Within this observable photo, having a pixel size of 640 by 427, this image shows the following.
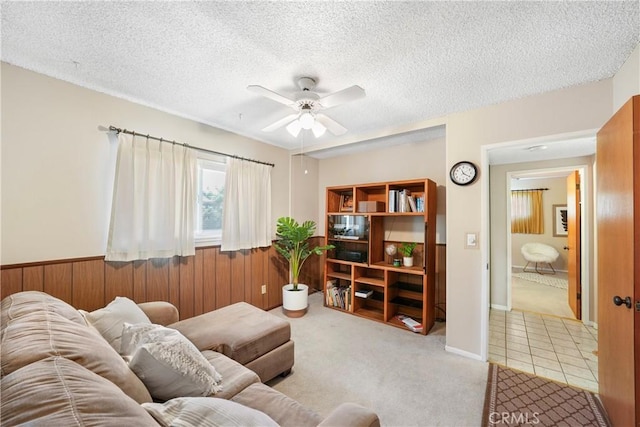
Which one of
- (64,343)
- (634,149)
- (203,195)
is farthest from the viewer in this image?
(203,195)

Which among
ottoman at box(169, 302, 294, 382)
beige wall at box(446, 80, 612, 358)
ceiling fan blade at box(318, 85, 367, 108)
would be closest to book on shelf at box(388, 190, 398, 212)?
beige wall at box(446, 80, 612, 358)

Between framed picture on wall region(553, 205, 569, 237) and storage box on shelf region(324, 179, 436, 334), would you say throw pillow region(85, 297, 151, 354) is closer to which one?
storage box on shelf region(324, 179, 436, 334)

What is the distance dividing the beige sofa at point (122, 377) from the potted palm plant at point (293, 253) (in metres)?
1.54

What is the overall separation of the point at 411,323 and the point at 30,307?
3264 millimetres

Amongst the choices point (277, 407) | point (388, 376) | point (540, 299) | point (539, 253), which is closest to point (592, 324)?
point (540, 299)

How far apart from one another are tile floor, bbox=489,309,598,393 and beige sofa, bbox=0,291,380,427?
87.0 inches

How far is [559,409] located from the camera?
1805mm

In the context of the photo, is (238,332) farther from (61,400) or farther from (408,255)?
(408,255)

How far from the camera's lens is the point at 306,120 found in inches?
83.0

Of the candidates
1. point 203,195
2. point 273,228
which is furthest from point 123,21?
point 273,228

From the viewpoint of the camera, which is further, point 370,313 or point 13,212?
point 370,313

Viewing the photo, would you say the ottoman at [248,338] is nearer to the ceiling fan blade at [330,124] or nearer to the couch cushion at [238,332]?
the couch cushion at [238,332]

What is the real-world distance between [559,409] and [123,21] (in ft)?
12.4

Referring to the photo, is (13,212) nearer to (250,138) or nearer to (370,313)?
(250,138)
